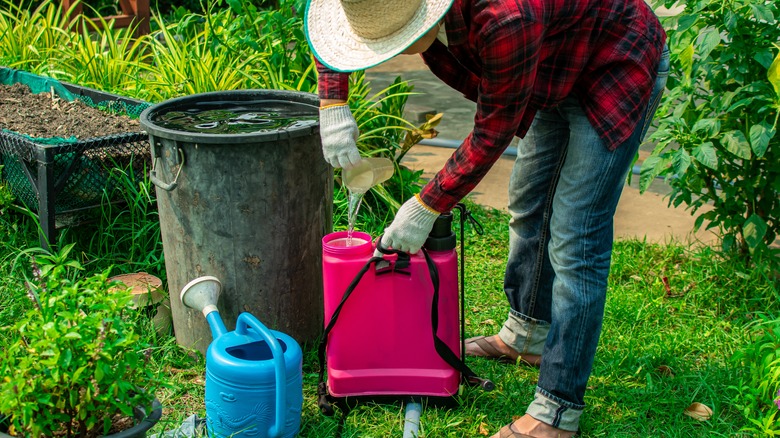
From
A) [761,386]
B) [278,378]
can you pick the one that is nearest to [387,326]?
[278,378]

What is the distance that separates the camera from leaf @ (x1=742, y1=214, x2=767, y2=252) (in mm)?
3287

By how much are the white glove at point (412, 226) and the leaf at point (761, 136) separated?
146 centimetres

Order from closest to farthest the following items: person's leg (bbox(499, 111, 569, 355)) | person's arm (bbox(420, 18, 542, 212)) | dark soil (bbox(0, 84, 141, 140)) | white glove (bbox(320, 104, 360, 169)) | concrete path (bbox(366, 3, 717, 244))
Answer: person's arm (bbox(420, 18, 542, 212))
white glove (bbox(320, 104, 360, 169))
person's leg (bbox(499, 111, 569, 355))
dark soil (bbox(0, 84, 141, 140))
concrete path (bbox(366, 3, 717, 244))

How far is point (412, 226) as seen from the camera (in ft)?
7.71

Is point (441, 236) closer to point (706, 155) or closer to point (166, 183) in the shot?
point (166, 183)

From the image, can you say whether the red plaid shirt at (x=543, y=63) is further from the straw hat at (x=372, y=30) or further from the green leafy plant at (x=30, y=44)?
the green leafy plant at (x=30, y=44)

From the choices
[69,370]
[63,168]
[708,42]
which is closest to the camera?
[69,370]

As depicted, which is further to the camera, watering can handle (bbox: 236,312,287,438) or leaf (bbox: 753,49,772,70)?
leaf (bbox: 753,49,772,70)

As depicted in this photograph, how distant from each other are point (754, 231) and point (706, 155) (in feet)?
1.49

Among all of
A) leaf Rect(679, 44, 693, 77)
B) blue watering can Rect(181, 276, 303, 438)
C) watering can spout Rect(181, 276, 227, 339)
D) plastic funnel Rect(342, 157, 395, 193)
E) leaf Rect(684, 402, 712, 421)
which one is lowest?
leaf Rect(684, 402, 712, 421)

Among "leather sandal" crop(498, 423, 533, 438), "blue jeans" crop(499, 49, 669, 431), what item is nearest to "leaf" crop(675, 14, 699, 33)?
"blue jeans" crop(499, 49, 669, 431)

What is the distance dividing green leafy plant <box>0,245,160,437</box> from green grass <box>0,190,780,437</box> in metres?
0.61

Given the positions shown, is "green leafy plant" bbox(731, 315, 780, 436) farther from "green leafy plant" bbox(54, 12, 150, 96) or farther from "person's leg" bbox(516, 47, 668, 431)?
"green leafy plant" bbox(54, 12, 150, 96)

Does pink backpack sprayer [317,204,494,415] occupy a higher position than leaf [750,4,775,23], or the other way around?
leaf [750,4,775,23]
